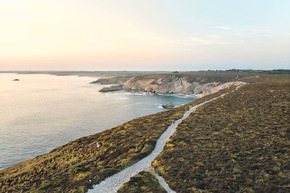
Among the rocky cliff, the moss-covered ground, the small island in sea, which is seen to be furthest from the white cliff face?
the moss-covered ground

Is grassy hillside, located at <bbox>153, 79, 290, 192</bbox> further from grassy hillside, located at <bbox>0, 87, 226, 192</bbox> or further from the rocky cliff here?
the rocky cliff

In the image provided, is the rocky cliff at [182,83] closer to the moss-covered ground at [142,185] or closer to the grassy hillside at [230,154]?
the grassy hillside at [230,154]

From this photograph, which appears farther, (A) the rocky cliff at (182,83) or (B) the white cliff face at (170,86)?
(B) the white cliff face at (170,86)

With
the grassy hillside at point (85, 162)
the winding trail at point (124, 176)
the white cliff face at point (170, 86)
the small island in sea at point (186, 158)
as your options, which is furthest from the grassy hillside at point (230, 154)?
the white cliff face at point (170, 86)

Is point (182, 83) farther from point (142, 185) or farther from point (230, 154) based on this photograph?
point (142, 185)

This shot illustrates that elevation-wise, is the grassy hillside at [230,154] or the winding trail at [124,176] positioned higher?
the grassy hillside at [230,154]

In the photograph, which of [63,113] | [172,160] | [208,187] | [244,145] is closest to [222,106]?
[244,145]

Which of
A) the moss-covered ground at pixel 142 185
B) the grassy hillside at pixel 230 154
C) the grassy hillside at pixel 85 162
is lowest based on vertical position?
the grassy hillside at pixel 85 162
